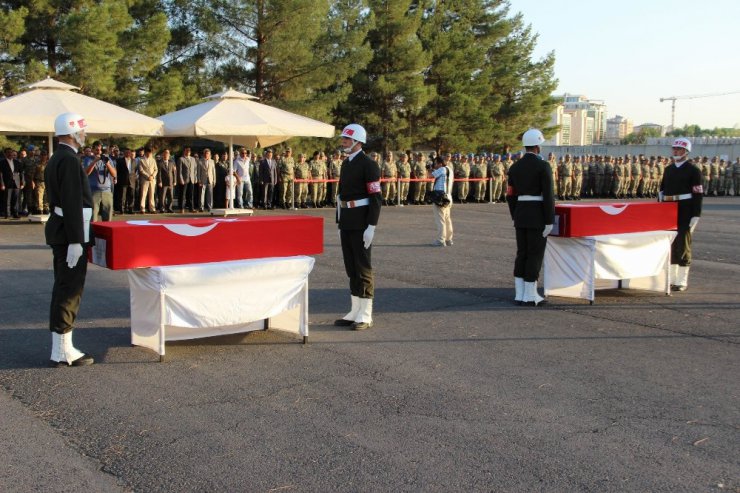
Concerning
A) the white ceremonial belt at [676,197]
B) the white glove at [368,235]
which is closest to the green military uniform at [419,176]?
the white ceremonial belt at [676,197]

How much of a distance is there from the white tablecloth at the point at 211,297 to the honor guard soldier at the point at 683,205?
19.7ft

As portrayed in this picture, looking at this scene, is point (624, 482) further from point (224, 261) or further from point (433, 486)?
point (224, 261)

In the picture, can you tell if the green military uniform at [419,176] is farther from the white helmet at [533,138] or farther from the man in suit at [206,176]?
the white helmet at [533,138]

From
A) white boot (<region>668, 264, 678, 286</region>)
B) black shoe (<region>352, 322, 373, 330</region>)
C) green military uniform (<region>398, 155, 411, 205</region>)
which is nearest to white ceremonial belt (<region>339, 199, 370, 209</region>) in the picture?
black shoe (<region>352, 322, 373, 330</region>)

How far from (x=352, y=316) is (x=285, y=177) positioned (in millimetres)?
17427

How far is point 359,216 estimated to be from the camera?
822 centimetres

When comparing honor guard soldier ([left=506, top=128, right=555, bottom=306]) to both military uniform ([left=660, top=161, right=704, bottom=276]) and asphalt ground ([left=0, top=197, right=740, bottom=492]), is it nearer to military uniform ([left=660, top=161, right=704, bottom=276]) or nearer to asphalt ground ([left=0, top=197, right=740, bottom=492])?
asphalt ground ([left=0, top=197, right=740, bottom=492])

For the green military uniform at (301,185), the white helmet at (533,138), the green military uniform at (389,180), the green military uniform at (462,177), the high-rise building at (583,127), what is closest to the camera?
the white helmet at (533,138)

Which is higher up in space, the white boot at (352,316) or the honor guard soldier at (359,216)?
the honor guard soldier at (359,216)

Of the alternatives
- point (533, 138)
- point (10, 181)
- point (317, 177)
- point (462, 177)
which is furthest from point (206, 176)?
point (533, 138)

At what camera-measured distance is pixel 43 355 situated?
6.88 metres

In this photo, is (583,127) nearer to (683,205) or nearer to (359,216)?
(683,205)

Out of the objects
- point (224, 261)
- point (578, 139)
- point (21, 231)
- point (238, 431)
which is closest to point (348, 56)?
point (21, 231)

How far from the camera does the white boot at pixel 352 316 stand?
827 centimetres
